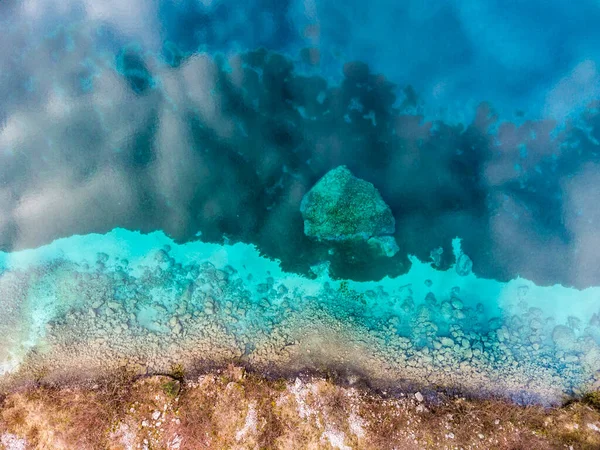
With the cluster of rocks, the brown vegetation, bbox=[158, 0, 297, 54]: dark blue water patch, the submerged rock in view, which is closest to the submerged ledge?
the cluster of rocks

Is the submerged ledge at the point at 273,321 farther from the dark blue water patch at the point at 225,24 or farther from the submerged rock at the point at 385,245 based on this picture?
the dark blue water patch at the point at 225,24

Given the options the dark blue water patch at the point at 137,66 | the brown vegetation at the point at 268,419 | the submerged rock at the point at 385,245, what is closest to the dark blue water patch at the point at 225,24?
the dark blue water patch at the point at 137,66

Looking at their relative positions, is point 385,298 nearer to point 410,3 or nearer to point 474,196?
point 474,196

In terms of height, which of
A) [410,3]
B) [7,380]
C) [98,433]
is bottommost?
[98,433]

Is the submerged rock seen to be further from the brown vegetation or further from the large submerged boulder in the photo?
the brown vegetation

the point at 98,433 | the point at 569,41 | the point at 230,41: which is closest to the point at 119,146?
the point at 230,41
